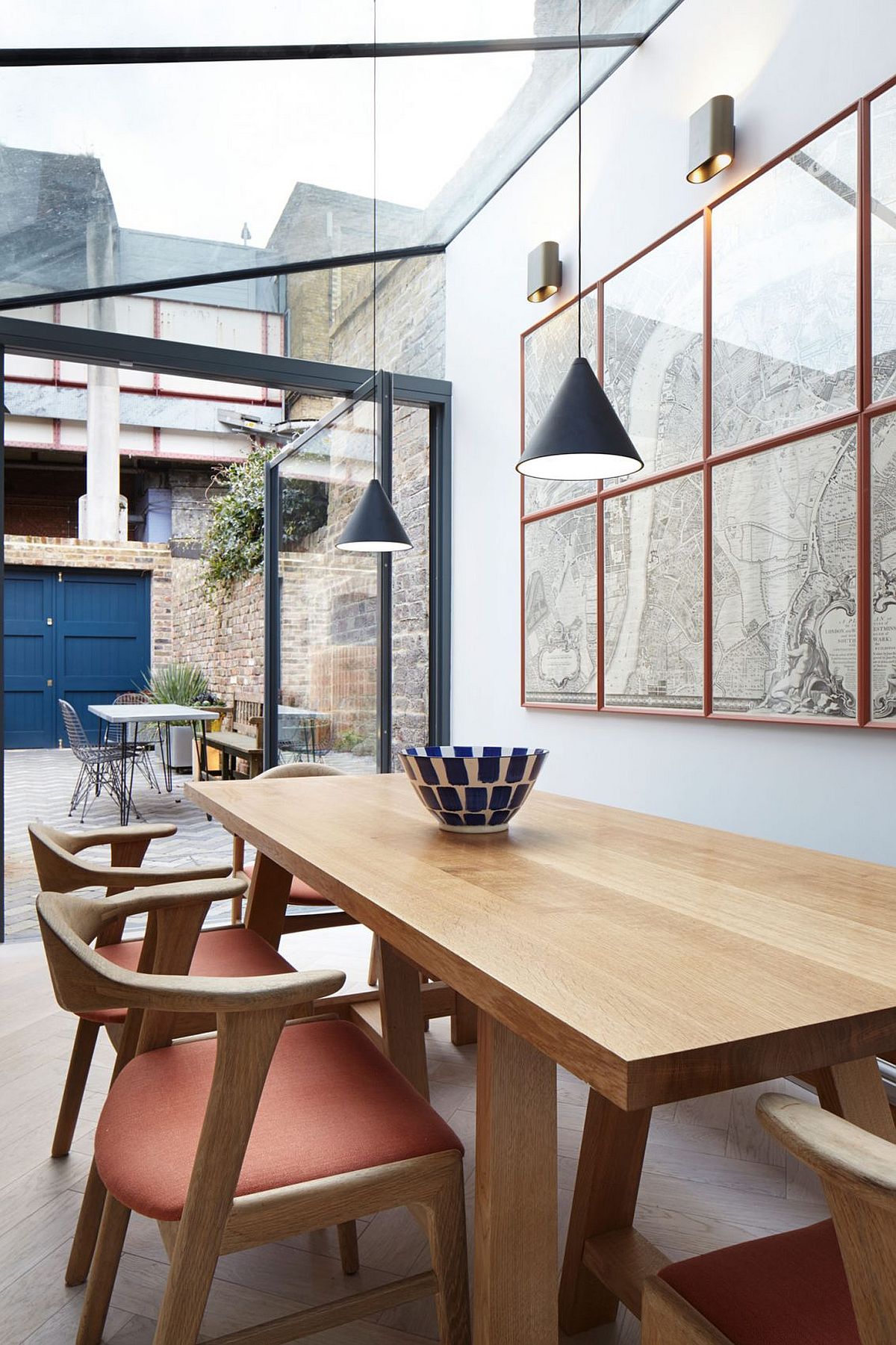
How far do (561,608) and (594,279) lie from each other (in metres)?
1.18

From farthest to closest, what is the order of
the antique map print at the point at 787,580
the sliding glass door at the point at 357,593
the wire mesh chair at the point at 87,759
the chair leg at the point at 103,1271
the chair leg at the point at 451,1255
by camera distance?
the wire mesh chair at the point at 87,759, the sliding glass door at the point at 357,593, the antique map print at the point at 787,580, the chair leg at the point at 103,1271, the chair leg at the point at 451,1255

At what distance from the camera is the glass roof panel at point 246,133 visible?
268 cm

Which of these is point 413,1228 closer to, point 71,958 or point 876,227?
point 71,958

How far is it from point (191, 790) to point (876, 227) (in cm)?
221

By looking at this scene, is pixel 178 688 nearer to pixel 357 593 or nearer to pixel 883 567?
pixel 357 593

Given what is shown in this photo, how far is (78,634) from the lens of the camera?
11227 mm

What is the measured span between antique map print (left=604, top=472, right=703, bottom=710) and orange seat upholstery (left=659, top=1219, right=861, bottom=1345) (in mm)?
1813

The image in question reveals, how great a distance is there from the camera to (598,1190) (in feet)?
4.56

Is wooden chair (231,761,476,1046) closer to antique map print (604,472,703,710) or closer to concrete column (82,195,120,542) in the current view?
antique map print (604,472,703,710)

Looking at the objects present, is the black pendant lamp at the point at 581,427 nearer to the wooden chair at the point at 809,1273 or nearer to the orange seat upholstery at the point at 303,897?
the wooden chair at the point at 809,1273

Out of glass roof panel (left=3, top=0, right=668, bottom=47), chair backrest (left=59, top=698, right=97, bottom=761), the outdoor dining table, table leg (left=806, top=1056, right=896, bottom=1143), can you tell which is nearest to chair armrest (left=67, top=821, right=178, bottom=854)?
table leg (left=806, top=1056, right=896, bottom=1143)

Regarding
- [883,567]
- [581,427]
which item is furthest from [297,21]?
[883,567]

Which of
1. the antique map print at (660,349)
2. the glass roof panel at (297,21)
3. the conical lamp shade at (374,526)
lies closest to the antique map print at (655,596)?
the antique map print at (660,349)

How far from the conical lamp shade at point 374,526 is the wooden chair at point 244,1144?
5.60 feet
